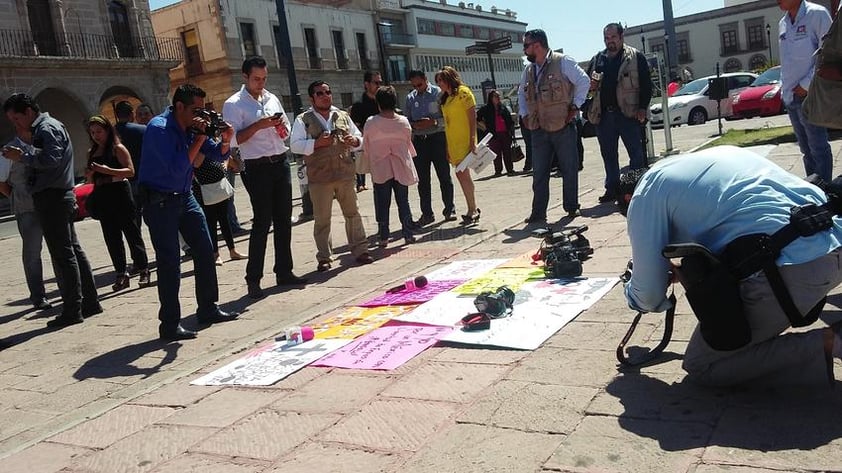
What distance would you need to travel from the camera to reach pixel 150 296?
6.63 m

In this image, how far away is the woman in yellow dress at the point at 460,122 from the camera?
8.12 meters

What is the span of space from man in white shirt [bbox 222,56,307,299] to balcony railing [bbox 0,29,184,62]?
78.1 ft

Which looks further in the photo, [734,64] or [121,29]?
[734,64]

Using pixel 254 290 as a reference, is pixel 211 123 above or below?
above

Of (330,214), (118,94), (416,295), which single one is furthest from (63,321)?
(118,94)

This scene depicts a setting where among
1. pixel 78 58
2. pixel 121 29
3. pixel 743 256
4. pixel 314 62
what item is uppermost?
pixel 121 29

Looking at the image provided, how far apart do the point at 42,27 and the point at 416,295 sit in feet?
91.2

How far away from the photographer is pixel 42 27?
1081 inches

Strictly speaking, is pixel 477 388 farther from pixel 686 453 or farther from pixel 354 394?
pixel 686 453

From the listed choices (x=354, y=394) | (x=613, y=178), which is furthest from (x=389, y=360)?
(x=613, y=178)

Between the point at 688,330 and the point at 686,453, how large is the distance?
130 centimetres

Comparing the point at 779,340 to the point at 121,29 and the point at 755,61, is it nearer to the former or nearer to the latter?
the point at 121,29

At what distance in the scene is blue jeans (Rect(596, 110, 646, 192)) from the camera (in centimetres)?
782

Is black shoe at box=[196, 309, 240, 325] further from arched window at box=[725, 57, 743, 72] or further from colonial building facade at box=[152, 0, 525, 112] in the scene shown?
arched window at box=[725, 57, 743, 72]
